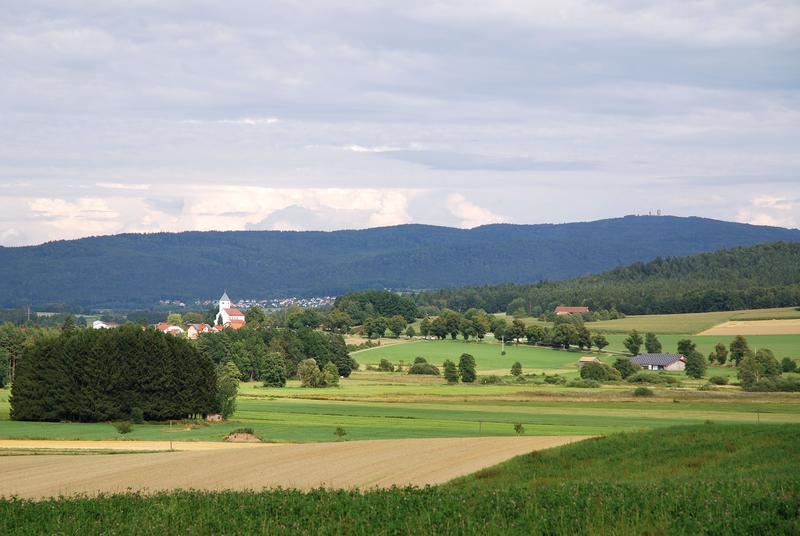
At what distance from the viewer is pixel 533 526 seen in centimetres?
2142

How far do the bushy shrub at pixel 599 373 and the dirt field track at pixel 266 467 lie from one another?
60471mm

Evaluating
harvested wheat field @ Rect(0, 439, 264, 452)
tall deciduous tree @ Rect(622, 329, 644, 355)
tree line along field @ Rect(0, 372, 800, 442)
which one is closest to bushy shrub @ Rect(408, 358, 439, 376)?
tree line along field @ Rect(0, 372, 800, 442)

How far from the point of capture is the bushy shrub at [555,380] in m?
104

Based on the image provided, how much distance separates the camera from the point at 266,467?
3797 cm

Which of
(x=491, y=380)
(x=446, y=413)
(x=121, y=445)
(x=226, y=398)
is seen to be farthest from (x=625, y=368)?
(x=121, y=445)

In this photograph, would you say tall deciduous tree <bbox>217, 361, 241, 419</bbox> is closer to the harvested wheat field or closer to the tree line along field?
the tree line along field

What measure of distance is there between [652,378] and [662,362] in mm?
22101

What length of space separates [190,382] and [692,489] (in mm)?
55131

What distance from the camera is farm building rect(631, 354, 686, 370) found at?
125 metres

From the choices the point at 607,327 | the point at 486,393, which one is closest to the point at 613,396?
the point at 486,393

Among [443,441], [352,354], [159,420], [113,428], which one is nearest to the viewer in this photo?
[443,441]

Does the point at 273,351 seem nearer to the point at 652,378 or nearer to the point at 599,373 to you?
the point at 599,373

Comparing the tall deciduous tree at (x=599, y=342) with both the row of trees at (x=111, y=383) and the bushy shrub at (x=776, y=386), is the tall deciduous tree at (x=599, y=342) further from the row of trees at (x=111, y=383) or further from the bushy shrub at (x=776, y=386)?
the row of trees at (x=111, y=383)

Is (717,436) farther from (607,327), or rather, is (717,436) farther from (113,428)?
(607,327)
